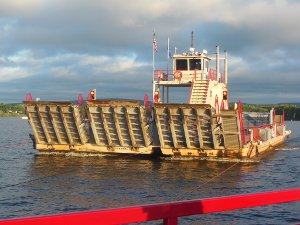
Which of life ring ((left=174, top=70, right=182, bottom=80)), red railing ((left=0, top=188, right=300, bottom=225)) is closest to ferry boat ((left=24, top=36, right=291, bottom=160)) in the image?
life ring ((left=174, top=70, right=182, bottom=80))

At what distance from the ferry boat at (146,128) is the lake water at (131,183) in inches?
32.1

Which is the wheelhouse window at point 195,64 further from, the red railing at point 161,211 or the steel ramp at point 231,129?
the red railing at point 161,211

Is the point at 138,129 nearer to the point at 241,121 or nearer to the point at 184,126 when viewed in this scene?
the point at 184,126

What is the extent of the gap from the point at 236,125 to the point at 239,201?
20.8m

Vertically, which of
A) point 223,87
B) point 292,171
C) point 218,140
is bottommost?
point 292,171

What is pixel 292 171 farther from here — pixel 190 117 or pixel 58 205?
pixel 58 205

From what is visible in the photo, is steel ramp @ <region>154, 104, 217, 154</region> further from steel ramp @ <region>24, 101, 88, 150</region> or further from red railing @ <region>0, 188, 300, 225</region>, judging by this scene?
red railing @ <region>0, 188, 300, 225</region>

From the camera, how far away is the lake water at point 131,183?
14.5 m

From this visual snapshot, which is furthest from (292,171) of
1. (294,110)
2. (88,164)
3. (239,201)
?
(294,110)

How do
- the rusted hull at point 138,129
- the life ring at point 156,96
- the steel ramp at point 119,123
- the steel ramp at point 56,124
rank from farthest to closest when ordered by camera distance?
the life ring at point 156,96 → the steel ramp at point 56,124 → the steel ramp at point 119,123 → the rusted hull at point 138,129

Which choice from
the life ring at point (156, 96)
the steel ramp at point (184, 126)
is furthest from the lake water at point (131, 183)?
the life ring at point (156, 96)

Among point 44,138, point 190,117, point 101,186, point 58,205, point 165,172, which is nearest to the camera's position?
point 58,205

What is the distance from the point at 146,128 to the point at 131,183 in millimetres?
6906

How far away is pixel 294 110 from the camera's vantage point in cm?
17038
